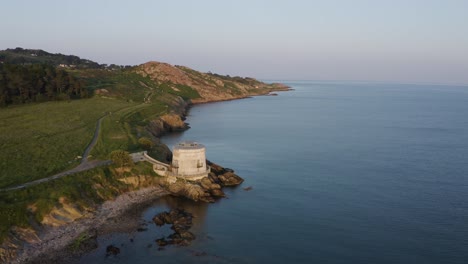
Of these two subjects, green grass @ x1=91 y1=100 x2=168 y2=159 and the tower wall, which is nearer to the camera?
the tower wall

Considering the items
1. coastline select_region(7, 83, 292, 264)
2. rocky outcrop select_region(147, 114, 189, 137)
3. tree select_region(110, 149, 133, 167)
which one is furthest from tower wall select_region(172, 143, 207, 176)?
rocky outcrop select_region(147, 114, 189, 137)

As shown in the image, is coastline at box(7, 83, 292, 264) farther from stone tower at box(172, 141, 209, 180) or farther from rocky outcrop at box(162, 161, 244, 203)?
stone tower at box(172, 141, 209, 180)

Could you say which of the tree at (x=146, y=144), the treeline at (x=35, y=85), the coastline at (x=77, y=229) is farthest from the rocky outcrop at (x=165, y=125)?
the coastline at (x=77, y=229)

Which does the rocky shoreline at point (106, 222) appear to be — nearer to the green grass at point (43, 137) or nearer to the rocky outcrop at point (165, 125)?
the green grass at point (43, 137)

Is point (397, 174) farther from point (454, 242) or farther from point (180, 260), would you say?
point (180, 260)

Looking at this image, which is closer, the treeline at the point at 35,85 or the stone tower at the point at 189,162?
the stone tower at the point at 189,162

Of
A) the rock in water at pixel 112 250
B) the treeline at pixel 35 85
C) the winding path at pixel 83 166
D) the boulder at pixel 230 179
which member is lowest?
the rock in water at pixel 112 250

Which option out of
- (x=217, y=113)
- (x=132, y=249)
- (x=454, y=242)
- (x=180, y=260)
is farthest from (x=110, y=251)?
(x=217, y=113)
